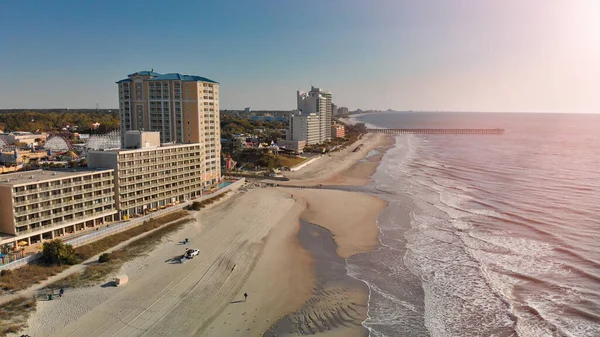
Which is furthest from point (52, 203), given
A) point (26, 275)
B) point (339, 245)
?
point (339, 245)

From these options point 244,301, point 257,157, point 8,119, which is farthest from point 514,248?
point 8,119

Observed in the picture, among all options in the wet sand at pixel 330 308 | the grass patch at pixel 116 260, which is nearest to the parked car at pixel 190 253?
the grass patch at pixel 116 260

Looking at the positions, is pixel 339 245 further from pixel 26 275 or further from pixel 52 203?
pixel 52 203

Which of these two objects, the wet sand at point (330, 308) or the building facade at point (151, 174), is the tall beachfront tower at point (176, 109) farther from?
the wet sand at point (330, 308)

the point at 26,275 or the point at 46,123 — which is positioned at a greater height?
the point at 46,123

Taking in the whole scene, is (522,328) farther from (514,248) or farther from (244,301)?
(244,301)

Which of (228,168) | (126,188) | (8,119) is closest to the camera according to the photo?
(126,188)
